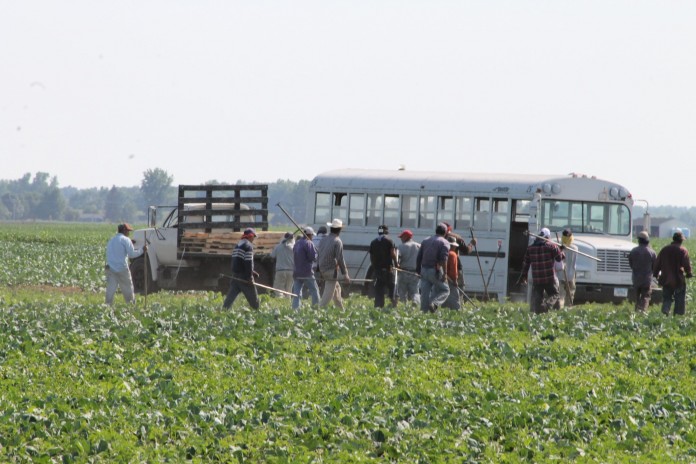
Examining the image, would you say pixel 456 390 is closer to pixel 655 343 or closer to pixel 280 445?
pixel 280 445

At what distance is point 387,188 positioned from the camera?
29.2 metres

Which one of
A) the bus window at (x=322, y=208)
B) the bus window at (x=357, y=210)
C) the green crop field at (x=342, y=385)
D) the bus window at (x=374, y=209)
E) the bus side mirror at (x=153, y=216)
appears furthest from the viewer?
the bus side mirror at (x=153, y=216)

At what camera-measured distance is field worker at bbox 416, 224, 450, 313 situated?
22.4 metres

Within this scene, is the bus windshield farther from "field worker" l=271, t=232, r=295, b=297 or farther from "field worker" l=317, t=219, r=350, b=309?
"field worker" l=317, t=219, r=350, b=309

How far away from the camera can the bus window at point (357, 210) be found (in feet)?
96.7

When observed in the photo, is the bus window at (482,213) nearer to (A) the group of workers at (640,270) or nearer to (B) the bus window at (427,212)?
(B) the bus window at (427,212)

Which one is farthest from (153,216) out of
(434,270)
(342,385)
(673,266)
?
(342,385)

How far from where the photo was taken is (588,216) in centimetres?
2828

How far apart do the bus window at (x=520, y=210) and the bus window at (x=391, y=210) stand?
275 cm

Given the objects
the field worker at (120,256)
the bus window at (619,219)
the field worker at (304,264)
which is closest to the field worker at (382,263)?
the field worker at (304,264)

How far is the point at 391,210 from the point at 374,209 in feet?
1.39

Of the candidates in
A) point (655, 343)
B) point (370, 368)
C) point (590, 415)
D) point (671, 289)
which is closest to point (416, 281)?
point (671, 289)

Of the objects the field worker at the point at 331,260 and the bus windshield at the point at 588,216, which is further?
the bus windshield at the point at 588,216

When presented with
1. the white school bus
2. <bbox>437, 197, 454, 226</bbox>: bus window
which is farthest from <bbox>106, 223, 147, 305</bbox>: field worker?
<bbox>437, 197, 454, 226</bbox>: bus window
